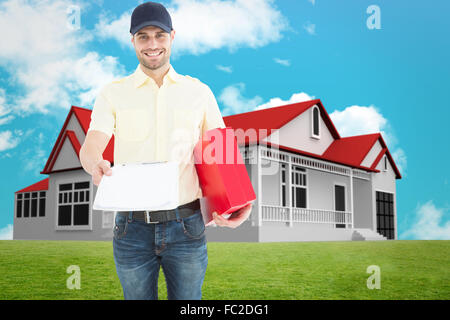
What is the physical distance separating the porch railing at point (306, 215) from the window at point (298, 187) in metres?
0.57

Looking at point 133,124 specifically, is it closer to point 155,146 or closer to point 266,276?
point 155,146

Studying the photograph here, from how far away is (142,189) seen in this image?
1929 millimetres

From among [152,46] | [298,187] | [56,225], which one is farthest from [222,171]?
[56,225]

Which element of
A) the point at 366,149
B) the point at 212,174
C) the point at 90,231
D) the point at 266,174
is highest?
the point at 366,149

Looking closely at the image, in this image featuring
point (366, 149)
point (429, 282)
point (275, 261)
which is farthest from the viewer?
point (366, 149)

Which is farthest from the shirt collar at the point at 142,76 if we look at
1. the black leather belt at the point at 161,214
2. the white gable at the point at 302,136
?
the white gable at the point at 302,136

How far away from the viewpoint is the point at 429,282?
5.95 metres

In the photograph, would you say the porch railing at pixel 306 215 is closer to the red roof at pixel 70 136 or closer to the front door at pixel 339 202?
the front door at pixel 339 202

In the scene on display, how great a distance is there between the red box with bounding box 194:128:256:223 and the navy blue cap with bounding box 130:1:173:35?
543mm

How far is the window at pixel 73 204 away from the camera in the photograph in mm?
18812

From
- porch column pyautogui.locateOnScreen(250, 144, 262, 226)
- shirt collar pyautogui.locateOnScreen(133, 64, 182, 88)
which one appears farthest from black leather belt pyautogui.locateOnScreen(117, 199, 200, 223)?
porch column pyautogui.locateOnScreen(250, 144, 262, 226)
